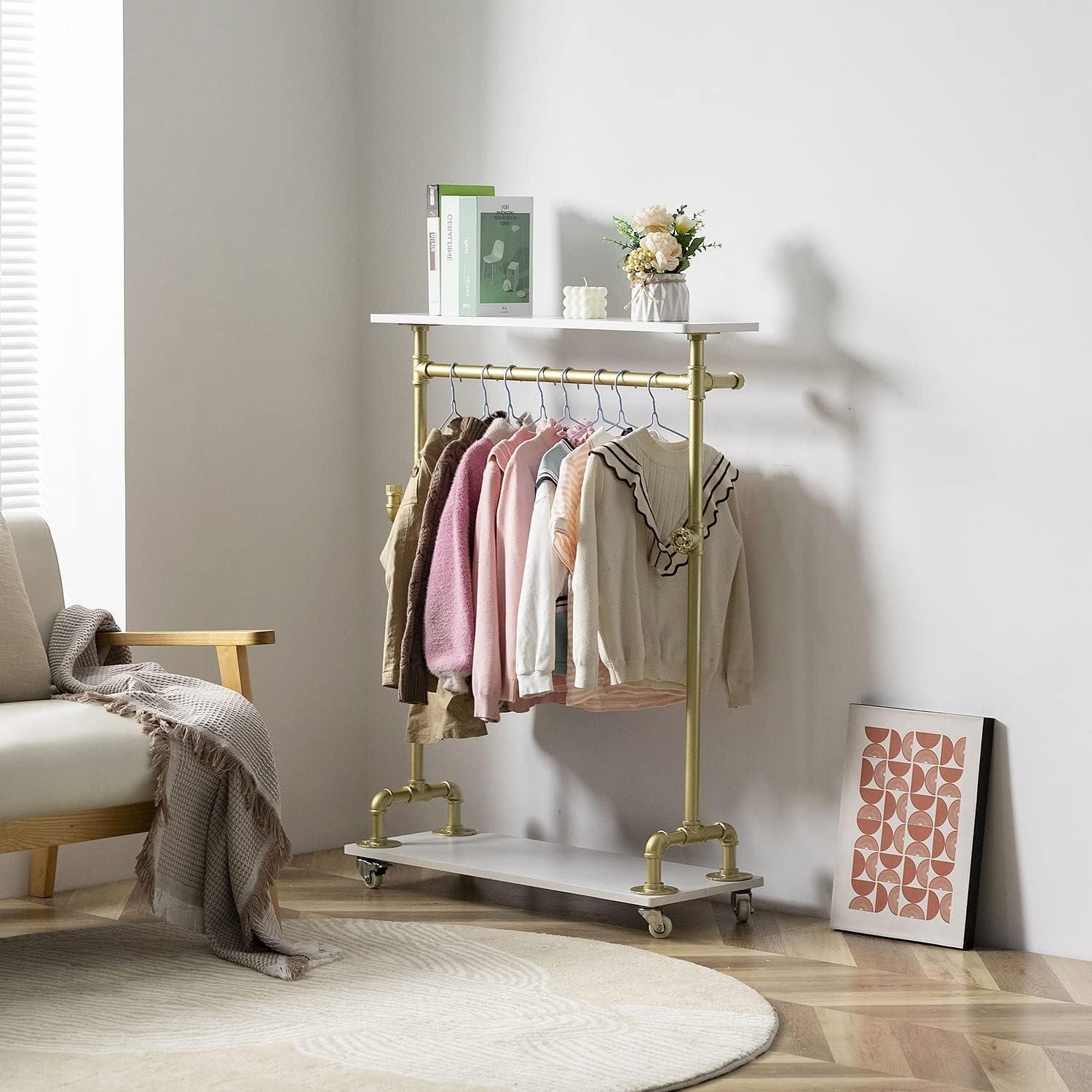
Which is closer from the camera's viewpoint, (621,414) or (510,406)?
(621,414)

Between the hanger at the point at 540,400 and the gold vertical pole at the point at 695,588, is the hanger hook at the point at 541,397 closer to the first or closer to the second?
Result: the hanger at the point at 540,400

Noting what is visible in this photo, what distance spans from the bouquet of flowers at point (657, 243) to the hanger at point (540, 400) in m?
0.29

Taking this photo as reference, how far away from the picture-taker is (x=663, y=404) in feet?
13.4

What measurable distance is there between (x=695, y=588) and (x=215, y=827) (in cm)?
110

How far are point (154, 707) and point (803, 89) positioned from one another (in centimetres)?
188

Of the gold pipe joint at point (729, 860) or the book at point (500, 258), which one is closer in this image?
the gold pipe joint at point (729, 860)

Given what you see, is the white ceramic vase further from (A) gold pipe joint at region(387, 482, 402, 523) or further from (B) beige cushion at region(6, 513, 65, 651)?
(B) beige cushion at region(6, 513, 65, 651)

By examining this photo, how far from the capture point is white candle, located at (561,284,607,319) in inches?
153

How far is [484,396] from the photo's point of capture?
4.27m

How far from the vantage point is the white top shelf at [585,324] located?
3605mm

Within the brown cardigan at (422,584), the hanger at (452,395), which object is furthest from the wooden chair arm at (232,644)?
the hanger at (452,395)

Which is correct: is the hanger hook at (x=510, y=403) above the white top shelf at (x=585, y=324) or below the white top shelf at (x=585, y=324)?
below

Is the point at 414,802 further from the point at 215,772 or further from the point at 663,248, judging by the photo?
the point at 663,248

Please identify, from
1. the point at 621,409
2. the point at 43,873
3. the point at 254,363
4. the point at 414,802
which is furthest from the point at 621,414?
the point at 43,873
